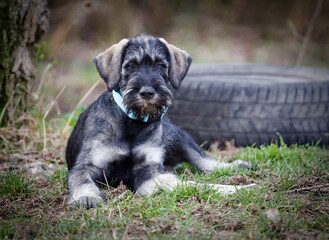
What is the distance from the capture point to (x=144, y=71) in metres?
4.29

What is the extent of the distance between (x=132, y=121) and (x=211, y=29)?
971 centimetres

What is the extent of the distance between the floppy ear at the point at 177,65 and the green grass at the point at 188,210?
0.76m

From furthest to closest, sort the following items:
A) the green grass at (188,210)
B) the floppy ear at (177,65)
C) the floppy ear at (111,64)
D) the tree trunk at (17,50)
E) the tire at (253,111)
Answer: the tire at (253,111) < the tree trunk at (17,50) < the floppy ear at (177,65) < the floppy ear at (111,64) < the green grass at (188,210)

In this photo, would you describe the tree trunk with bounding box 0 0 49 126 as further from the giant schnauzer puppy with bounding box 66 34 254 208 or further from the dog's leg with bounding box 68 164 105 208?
the dog's leg with bounding box 68 164 105 208

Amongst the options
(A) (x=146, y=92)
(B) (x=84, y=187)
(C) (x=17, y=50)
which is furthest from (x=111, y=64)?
(C) (x=17, y=50)

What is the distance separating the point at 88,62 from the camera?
39.6 ft

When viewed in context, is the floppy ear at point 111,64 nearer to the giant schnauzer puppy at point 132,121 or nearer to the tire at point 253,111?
the giant schnauzer puppy at point 132,121

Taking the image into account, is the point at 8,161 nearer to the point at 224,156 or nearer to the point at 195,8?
the point at 224,156

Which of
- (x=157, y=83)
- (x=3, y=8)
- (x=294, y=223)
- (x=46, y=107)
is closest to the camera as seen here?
(x=294, y=223)

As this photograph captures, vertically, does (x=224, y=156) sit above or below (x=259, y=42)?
above

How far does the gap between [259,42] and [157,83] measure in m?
9.64

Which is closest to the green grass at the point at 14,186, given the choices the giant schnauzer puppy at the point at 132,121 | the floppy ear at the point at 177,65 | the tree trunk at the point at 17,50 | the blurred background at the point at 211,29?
the giant schnauzer puppy at the point at 132,121

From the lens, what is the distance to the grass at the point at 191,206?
3312 millimetres

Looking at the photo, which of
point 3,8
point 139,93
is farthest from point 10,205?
point 3,8
